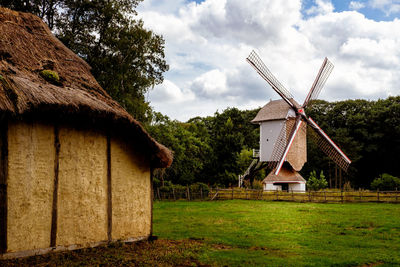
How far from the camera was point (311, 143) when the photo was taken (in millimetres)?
49906

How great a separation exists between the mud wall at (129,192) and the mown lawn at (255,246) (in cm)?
45

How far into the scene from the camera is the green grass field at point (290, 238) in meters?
7.95

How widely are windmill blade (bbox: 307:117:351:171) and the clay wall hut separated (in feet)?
76.5

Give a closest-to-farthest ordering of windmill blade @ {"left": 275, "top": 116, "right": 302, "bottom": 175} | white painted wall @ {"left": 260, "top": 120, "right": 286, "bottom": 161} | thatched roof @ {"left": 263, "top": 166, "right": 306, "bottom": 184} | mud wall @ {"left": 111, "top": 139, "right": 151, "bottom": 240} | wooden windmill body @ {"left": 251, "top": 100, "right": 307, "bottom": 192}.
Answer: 1. mud wall @ {"left": 111, "top": 139, "right": 151, "bottom": 240}
2. windmill blade @ {"left": 275, "top": 116, "right": 302, "bottom": 175}
3. wooden windmill body @ {"left": 251, "top": 100, "right": 307, "bottom": 192}
4. white painted wall @ {"left": 260, "top": 120, "right": 286, "bottom": 161}
5. thatched roof @ {"left": 263, "top": 166, "right": 306, "bottom": 184}

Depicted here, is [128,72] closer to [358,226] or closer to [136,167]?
[136,167]

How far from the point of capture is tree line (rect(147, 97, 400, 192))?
33688mm

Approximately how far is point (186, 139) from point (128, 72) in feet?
41.6

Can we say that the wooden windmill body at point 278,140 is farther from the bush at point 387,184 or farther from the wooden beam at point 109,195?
the wooden beam at point 109,195

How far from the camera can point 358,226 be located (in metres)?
13.2

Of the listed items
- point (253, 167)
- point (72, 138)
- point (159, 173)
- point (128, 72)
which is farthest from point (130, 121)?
point (253, 167)

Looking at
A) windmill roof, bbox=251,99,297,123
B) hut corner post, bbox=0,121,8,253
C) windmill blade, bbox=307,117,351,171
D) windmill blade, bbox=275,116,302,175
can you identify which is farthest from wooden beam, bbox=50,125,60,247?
windmill blade, bbox=307,117,351,171

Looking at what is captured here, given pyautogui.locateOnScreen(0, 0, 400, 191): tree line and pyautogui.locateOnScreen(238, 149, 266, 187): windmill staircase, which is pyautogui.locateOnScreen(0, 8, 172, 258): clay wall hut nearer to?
pyautogui.locateOnScreen(0, 0, 400, 191): tree line

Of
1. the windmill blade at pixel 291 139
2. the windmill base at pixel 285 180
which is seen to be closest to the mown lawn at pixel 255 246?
the windmill blade at pixel 291 139

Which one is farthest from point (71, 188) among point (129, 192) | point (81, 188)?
point (129, 192)
